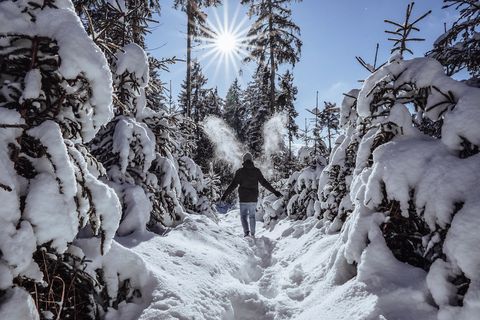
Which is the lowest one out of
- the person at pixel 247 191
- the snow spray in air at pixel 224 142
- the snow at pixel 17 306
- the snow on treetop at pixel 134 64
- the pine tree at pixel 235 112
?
the snow at pixel 17 306

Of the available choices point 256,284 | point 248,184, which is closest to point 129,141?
point 256,284

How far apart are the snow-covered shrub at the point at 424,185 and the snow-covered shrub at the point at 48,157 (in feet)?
7.59

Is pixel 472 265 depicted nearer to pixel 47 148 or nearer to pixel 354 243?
pixel 354 243

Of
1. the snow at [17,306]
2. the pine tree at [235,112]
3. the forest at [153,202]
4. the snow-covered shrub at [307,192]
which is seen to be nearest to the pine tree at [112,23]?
the forest at [153,202]

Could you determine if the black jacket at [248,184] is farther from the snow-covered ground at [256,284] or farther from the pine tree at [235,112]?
the pine tree at [235,112]

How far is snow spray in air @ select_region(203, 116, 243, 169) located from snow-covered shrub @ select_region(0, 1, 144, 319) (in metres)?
23.7

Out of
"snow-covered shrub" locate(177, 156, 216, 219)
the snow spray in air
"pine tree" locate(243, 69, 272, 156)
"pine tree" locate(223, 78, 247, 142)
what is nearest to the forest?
"snow-covered shrub" locate(177, 156, 216, 219)

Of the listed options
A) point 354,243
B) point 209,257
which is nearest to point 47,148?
point 354,243

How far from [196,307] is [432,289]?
2004 millimetres

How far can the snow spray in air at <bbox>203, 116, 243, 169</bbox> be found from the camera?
30719 mm

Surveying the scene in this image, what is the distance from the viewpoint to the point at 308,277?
4.36 m

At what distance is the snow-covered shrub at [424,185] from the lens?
2.17m

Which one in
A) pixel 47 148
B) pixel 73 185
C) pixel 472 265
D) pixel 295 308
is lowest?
pixel 295 308

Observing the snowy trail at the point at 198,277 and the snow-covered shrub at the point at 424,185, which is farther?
the snowy trail at the point at 198,277
